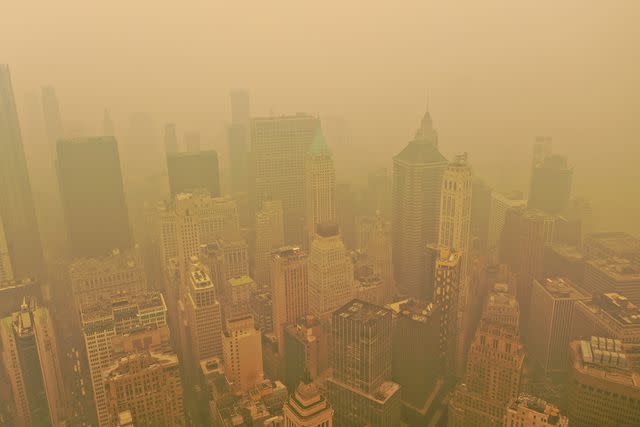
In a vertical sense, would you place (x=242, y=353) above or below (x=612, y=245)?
below

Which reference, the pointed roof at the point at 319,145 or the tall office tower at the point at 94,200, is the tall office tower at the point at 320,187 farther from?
the tall office tower at the point at 94,200

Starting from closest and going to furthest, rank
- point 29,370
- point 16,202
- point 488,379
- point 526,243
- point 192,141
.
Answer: point 488,379
point 29,370
point 16,202
point 526,243
point 192,141

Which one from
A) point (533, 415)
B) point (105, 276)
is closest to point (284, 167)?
point (105, 276)

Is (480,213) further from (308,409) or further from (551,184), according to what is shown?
(308,409)

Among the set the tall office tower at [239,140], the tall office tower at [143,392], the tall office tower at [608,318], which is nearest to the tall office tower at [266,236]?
the tall office tower at [239,140]

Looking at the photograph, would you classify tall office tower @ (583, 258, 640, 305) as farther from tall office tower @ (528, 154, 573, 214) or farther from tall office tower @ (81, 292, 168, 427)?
tall office tower @ (81, 292, 168, 427)
